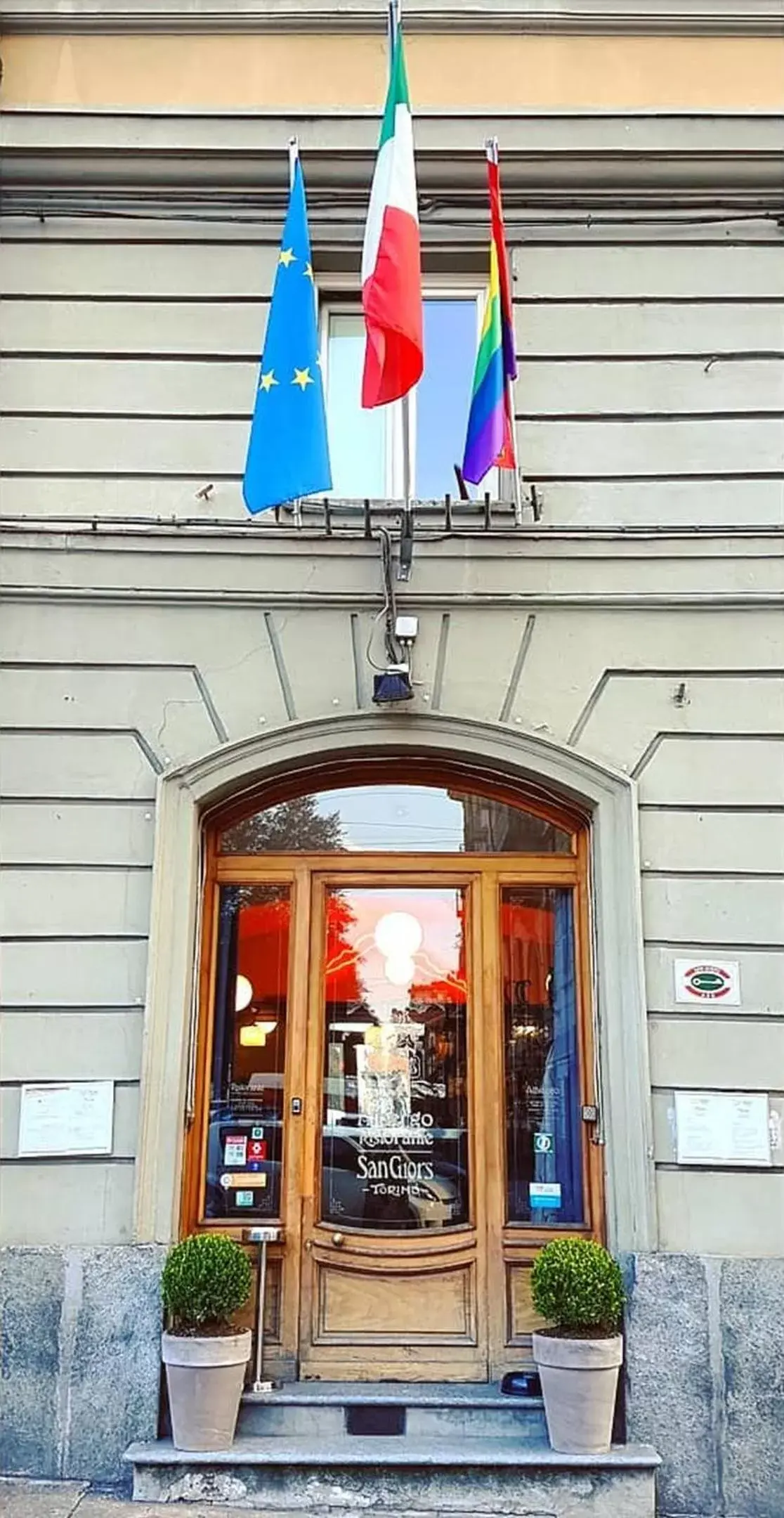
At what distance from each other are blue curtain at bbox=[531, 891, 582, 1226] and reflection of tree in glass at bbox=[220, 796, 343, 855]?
4.49 ft

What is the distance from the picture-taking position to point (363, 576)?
6848mm

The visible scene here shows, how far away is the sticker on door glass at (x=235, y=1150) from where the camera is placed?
6602mm

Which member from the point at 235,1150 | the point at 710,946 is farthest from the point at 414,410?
the point at 235,1150

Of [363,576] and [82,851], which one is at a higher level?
[363,576]

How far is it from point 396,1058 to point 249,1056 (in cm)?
83

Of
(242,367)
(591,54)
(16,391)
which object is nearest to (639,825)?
(242,367)

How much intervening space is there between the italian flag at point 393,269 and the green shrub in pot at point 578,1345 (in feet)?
14.1

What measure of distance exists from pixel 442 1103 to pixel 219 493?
3.70 meters

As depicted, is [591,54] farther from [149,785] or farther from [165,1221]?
[165,1221]

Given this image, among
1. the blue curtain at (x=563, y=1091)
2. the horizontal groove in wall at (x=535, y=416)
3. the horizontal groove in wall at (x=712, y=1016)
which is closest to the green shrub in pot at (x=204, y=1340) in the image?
the blue curtain at (x=563, y=1091)

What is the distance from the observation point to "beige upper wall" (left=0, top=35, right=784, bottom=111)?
7.52 meters

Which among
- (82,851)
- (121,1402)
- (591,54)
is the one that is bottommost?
(121,1402)

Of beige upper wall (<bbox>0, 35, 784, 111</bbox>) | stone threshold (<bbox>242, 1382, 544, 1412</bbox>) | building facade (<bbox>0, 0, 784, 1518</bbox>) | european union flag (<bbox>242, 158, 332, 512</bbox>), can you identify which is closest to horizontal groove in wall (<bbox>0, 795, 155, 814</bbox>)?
building facade (<bbox>0, 0, 784, 1518</bbox>)

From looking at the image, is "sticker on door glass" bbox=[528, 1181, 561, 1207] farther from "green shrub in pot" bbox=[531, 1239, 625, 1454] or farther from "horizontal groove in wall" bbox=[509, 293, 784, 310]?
"horizontal groove in wall" bbox=[509, 293, 784, 310]
